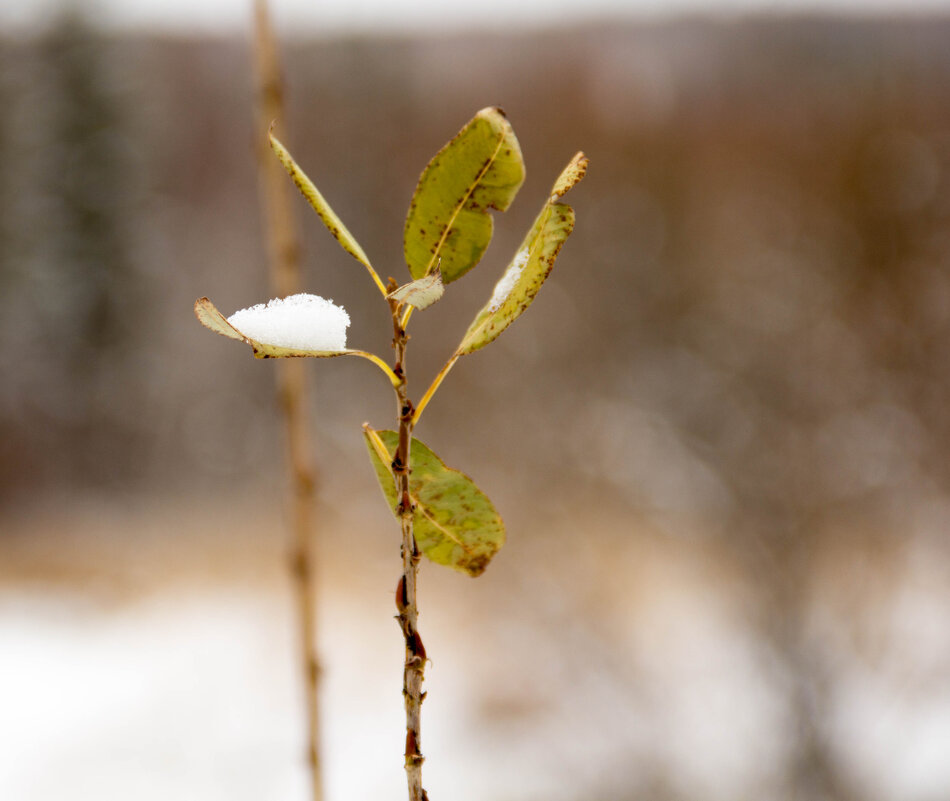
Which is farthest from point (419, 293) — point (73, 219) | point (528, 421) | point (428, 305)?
point (73, 219)

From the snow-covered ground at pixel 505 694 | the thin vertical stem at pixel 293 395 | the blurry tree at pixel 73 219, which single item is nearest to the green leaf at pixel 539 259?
the thin vertical stem at pixel 293 395

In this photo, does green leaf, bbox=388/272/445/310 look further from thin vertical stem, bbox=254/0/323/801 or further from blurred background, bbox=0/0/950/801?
blurred background, bbox=0/0/950/801

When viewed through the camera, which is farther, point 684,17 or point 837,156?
point 684,17

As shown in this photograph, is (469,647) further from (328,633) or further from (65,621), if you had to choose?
(65,621)

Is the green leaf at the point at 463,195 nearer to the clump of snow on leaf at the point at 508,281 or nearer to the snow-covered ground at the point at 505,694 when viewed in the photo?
the clump of snow on leaf at the point at 508,281

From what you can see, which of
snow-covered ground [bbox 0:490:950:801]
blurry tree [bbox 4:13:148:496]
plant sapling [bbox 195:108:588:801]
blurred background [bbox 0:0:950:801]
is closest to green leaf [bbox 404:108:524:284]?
plant sapling [bbox 195:108:588:801]

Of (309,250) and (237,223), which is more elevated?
(237,223)

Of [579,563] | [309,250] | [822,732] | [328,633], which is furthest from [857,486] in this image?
[309,250]
